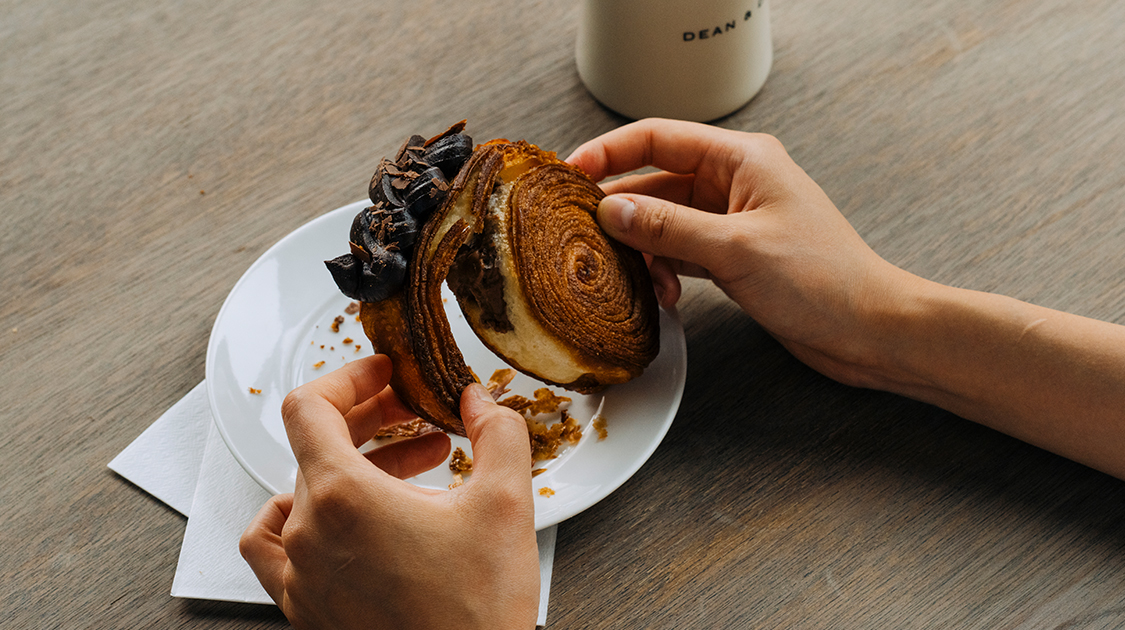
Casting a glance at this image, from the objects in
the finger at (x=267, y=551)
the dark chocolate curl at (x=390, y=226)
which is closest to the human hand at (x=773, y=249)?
the dark chocolate curl at (x=390, y=226)

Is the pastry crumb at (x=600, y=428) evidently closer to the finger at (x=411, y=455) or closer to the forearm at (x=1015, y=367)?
the finger at (x=411, y=455)

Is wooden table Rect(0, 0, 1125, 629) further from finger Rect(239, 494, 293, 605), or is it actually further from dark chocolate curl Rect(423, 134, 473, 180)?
dark chocolate curl Rect(423, 134, 473, 180)

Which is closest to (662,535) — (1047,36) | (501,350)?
(501,350)

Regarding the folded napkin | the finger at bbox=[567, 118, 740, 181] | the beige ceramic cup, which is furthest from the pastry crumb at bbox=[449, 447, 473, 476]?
the beige ceramic cup

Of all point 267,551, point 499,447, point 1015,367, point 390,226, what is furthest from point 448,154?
point 1015,367

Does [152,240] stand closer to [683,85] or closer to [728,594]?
[683,85]

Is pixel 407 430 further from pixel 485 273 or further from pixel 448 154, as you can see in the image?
pixel 448 154

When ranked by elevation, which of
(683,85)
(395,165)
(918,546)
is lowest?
(918,546)
